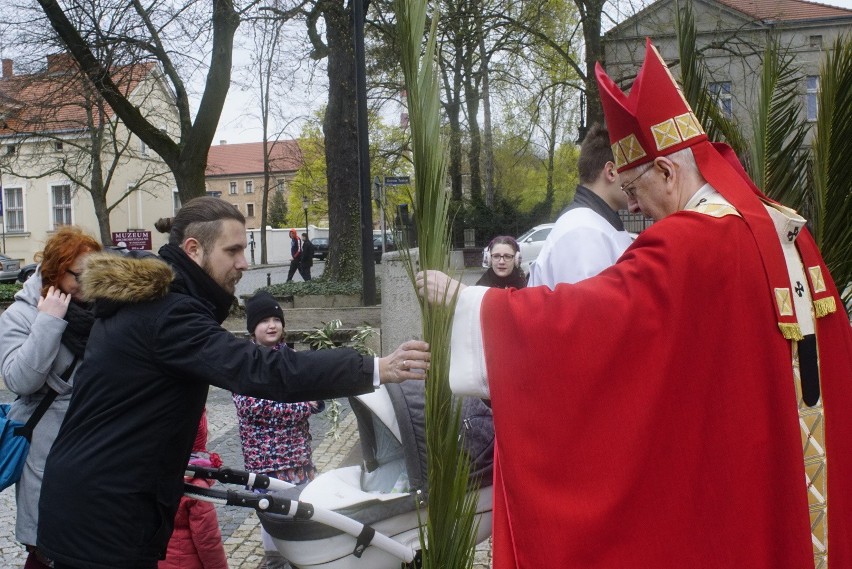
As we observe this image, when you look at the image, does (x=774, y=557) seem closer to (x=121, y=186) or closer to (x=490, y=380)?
(x=490, y=380)

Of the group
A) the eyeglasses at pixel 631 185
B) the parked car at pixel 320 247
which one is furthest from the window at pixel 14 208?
the eyeglasses at pixel 631 185

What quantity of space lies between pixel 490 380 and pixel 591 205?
158 centimetres

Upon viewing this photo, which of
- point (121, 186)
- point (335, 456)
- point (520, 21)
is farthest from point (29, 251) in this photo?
point (335, 456)

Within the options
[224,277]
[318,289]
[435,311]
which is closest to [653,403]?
[435,311]

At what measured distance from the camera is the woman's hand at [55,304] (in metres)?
3.61

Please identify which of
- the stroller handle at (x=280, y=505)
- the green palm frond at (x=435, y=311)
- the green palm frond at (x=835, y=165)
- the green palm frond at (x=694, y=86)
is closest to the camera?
the green palm frond at (x=435, y=311)

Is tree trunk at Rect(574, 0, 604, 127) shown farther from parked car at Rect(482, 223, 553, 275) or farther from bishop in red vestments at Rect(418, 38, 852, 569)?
bishop in red vestments at Rect(418, 38, 852, 569)

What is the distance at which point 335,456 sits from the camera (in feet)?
23.7

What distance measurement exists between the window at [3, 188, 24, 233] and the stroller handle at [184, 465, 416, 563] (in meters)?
45.8

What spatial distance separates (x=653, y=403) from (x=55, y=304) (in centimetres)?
264

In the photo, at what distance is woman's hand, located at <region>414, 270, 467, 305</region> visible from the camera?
2092mm

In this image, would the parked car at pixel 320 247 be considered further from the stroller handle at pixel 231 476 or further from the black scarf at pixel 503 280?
the stroller handle at pixel 231 476

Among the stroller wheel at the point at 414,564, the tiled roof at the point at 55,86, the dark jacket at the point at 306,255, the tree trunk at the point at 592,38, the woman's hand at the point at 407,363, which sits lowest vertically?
the stroller wheel at the point at 414,564

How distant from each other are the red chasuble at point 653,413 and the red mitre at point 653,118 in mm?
323
